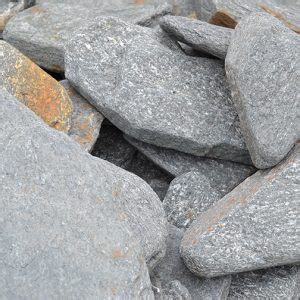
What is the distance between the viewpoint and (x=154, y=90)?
3.03m

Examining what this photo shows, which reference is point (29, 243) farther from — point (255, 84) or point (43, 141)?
point (255, 84)

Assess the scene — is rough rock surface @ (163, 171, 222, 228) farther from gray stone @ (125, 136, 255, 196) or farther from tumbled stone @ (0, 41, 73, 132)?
tumbled stone @ (0, 41, 73, 132)

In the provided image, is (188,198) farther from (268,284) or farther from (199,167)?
(268,284)

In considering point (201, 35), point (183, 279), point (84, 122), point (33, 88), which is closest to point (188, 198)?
point (183, 279)

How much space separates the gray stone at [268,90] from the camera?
2.60 metres

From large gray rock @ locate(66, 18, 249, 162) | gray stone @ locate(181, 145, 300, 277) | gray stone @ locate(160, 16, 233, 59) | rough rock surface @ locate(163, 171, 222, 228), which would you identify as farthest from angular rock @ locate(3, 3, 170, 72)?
gray stone @ locate(181, 145, 300, 277)

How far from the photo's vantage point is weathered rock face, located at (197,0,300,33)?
11.4ft

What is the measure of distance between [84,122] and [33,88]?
35cm

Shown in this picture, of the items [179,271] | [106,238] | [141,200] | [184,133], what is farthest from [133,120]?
[106,238]

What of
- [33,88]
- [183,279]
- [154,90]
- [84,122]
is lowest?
[183,279]

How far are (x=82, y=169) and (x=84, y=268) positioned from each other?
40 cm

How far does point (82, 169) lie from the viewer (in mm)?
2113

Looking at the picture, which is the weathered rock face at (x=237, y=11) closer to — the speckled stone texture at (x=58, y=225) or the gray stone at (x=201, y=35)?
the gray stone at (x=201, y=35)

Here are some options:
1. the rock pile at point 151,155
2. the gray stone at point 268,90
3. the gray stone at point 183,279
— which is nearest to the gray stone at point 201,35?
the rock pile at point 151,155
